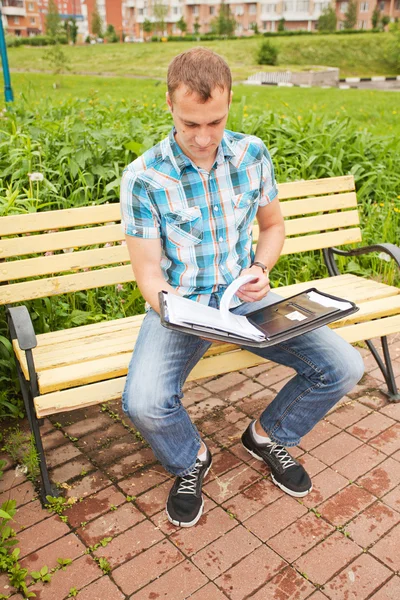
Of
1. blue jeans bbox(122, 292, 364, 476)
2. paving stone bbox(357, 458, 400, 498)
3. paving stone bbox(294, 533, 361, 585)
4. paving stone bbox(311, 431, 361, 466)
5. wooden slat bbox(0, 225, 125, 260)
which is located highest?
wooden slat bbox(0, 225, 125, 260)

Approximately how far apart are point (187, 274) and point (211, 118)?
65cm

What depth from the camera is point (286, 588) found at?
2111mm

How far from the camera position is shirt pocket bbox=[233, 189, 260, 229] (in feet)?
8.34

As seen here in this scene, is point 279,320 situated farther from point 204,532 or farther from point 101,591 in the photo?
point 101,591

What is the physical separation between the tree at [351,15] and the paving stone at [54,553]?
7537 cm

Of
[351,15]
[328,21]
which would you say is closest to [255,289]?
[328,21]

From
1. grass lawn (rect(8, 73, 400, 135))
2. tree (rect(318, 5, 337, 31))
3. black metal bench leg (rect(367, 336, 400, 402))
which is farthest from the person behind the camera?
tree (rect(318, 5, 337, 31))

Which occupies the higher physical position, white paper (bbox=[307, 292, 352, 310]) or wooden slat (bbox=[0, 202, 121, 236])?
wooden slat (bbox=[0, 202, 121, 236])

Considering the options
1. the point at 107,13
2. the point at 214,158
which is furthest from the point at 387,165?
the point at 107,13

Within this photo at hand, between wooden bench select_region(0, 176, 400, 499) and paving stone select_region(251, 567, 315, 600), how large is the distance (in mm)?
844

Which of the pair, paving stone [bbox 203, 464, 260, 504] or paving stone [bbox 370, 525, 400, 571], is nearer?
paving stone [bbox 370, 525, 400, 571]

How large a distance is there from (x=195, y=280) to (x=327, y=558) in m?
1.20

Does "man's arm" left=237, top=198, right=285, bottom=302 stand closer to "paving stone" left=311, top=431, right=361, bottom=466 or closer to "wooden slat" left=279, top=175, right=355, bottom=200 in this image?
"wooden slat" left=279, top=175, right=355, bottom=200

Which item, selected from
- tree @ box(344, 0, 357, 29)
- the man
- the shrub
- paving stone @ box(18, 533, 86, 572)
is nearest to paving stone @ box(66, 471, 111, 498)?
paving stone @ box(18, 533, 86, 572)
